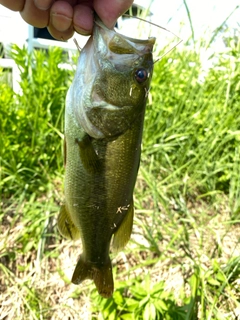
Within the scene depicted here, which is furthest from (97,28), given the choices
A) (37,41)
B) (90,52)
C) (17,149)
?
(37,41)

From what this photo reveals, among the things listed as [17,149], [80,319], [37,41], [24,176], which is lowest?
[80,319]

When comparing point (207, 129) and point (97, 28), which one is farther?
point (207, 129)

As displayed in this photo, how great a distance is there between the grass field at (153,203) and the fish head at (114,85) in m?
0.99

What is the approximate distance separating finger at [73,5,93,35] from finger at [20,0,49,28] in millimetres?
221

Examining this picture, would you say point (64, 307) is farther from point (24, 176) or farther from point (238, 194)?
point (238, 194)

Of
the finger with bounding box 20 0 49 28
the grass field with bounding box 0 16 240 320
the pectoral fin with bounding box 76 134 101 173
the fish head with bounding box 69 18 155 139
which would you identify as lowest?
the grass field with bounding box 0 16 240 320

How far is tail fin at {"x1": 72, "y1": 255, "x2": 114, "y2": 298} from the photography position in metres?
1.59

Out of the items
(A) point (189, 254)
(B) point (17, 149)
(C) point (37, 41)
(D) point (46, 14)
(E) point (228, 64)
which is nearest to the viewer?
(D) point (46, 14)

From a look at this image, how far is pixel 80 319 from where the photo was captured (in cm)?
220

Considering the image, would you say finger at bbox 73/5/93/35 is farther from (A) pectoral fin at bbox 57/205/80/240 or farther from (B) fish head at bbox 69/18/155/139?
(A) pectoral fin at bbox 57/205/80/240

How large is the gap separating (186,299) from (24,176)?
1322mm

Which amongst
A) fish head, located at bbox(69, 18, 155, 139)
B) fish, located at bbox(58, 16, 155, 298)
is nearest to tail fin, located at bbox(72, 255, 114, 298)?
fish, located at bbox(58, 16, 155, 298)

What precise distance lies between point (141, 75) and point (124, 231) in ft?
2.05

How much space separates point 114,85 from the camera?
1.36m
